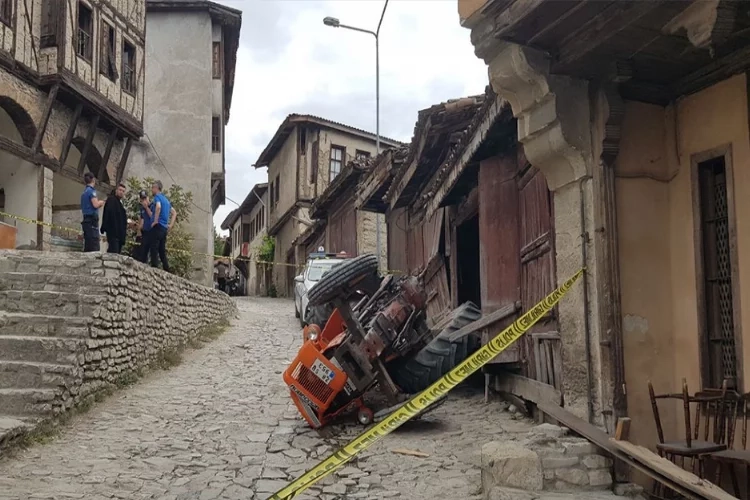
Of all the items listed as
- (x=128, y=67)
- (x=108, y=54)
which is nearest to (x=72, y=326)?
(x=108, y=54)

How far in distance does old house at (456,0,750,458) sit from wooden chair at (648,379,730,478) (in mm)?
171

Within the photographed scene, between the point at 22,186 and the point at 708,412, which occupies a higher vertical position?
the point at 22,186

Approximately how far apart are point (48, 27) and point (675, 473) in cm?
1606

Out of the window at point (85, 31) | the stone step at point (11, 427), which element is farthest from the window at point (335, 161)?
the stone step at point (11, 427)

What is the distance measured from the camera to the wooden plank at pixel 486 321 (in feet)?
23.5

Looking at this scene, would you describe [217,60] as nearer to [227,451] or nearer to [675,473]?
[227,451]

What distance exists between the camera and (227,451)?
21.3 ft

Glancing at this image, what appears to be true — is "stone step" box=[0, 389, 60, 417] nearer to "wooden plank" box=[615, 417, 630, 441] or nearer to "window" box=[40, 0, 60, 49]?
"wooden plank" box=[615, 417, 630, 441]

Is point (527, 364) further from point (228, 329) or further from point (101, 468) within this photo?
point (228, 329)

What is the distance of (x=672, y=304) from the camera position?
4.80m

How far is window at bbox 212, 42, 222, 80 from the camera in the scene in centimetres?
2462

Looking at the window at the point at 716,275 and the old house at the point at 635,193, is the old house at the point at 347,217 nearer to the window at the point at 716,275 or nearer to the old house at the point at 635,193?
the old house at the point at 635,193

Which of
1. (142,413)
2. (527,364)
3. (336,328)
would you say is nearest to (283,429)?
(336,328)

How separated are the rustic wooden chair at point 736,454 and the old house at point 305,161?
24344mm
